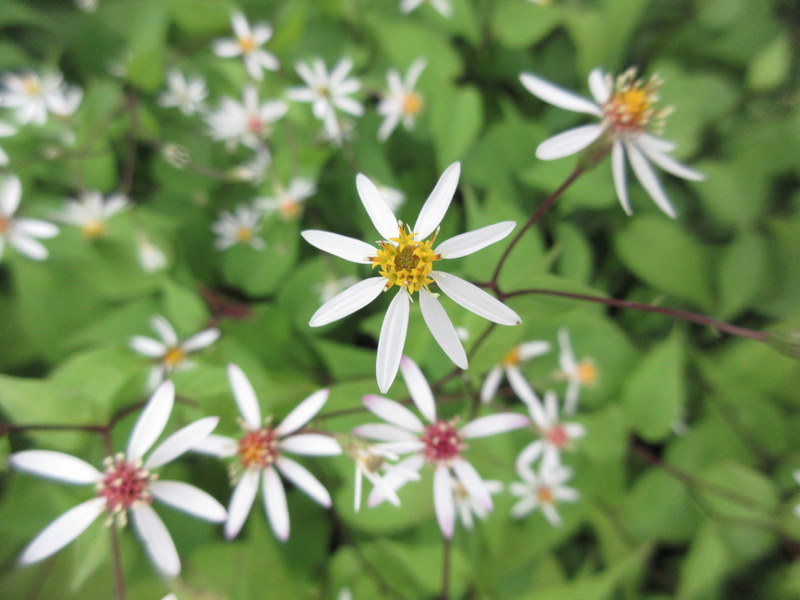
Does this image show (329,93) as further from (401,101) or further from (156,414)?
(156,414)

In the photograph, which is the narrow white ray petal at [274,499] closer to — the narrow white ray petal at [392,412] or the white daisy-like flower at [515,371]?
the narrow white ray petal at [392,412]

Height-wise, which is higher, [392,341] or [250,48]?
[250,48]

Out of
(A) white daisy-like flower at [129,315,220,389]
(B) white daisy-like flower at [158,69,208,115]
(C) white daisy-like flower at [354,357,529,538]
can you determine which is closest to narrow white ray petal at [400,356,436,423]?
(C) white daisy-like flower at [354,357,529,538]

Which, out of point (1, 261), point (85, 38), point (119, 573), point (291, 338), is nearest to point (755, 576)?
point (291, 338)

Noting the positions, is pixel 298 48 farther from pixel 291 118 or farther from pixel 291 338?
pixel 291 338

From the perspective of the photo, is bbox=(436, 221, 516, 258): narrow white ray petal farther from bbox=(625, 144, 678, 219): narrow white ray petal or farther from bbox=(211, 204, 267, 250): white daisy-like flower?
bbox=(211, 204, 267, 250): white daisy-like flower

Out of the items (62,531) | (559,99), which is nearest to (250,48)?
(559,99)
